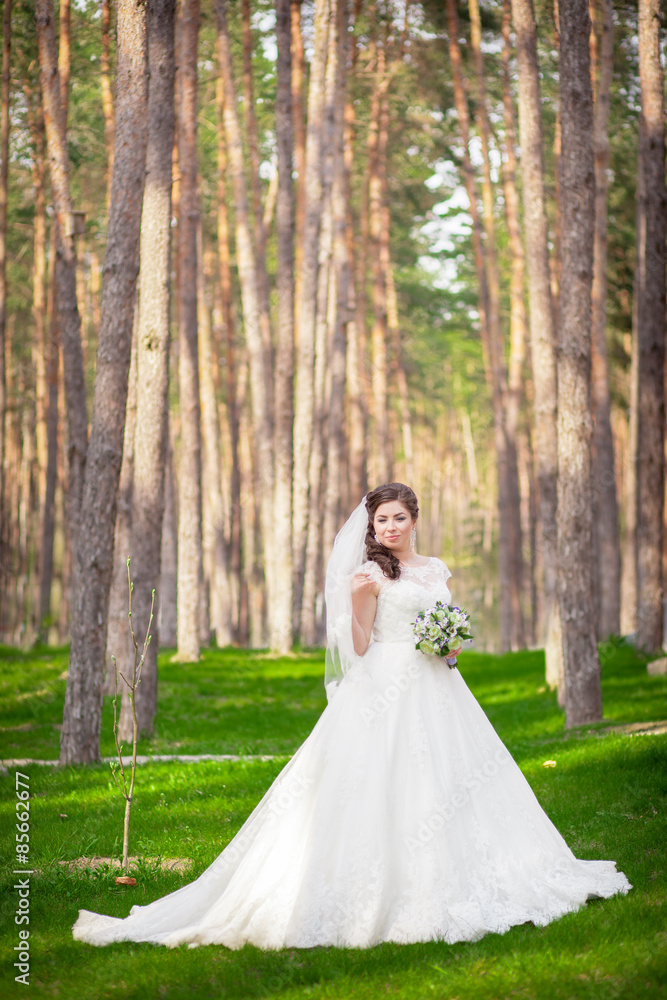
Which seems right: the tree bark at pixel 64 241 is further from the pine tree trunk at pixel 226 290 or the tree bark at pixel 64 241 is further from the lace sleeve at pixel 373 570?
the pine tree trunk at pixel 226 290

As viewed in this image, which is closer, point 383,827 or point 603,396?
point 383,827

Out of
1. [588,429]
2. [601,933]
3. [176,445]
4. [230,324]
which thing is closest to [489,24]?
[230,324]

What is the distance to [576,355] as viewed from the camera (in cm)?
946

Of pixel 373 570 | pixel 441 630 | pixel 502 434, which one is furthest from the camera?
pixel 502 434

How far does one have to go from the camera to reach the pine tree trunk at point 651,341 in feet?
42.6

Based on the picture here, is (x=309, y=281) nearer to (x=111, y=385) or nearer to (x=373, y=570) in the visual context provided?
(x=111, y=385)

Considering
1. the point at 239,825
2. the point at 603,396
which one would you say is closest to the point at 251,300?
the point at 603,396

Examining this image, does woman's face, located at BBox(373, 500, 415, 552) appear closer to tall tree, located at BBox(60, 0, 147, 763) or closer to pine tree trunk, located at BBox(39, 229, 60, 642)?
tall tree, located at BBox(60, 0, 147, 763)

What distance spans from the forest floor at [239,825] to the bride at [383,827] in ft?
0.43

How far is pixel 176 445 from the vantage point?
3244 cm

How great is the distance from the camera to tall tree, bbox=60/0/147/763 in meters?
8.10

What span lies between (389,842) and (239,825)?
91.9 inches

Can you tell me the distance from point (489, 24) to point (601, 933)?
1971 centimetres

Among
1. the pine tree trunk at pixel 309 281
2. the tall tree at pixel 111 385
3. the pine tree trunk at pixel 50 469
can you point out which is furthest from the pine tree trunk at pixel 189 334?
the tall tree at pixel 111 385
